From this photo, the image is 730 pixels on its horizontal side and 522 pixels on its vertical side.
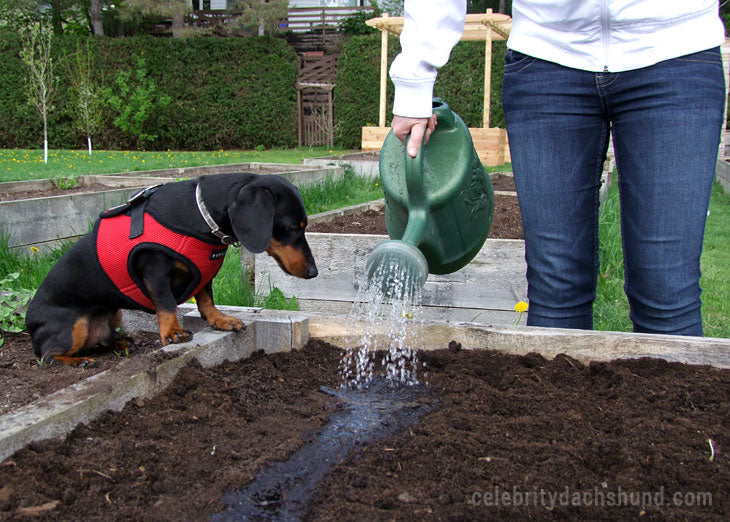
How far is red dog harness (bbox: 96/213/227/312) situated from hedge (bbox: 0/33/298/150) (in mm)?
15737

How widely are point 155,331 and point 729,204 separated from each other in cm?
843

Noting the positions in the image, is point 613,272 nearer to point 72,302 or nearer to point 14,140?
point 72,302

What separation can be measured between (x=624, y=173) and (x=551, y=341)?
61cm

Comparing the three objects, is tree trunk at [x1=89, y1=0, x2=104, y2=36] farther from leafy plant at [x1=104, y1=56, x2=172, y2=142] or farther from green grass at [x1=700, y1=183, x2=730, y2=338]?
green grass at [x1=700, y1=183, x2=730, y2=338]

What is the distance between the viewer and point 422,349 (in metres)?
2.36

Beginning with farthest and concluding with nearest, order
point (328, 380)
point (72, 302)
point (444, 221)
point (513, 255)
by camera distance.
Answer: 1. point (513, 255)
2. point (72, 302)
3. point (328, 380)
4. point (444, 221)

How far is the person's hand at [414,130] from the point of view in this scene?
1.87 meters

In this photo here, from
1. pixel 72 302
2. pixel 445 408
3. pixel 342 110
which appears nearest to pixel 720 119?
pixel 445 408

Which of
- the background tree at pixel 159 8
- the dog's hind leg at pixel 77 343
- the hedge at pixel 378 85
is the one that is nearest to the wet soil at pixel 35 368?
the dog's hind leg at pixel 77 343

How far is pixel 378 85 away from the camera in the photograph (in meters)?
16.3

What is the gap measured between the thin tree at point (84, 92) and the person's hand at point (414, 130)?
1424 centimetres

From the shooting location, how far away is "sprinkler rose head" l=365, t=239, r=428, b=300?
1680 millimetres

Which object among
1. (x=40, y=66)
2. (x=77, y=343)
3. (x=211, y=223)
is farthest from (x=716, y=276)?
(x=40, y=66)

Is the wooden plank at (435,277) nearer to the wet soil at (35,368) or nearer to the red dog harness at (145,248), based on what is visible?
the wet soil at (35,368)
